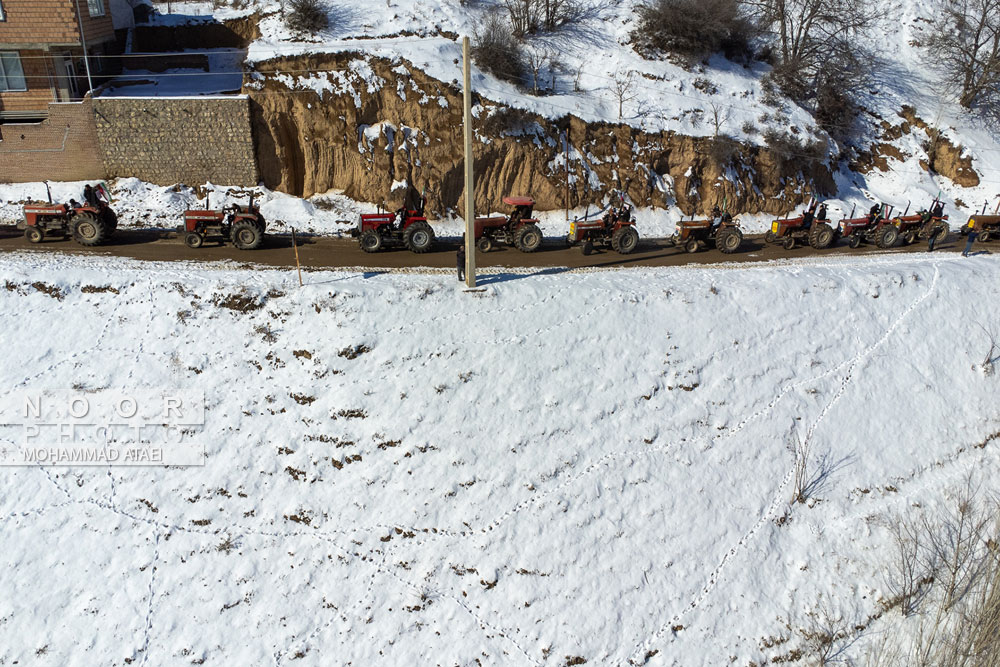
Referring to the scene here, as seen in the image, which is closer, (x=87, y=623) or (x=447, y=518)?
(x=87, y=623)

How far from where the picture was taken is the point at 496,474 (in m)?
12.9

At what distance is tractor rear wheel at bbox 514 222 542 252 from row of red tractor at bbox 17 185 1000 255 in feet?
0.09

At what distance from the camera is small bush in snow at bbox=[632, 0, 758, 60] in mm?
25422

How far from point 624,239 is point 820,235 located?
6548mm

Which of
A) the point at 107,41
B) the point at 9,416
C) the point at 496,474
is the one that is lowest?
the point at 496,474

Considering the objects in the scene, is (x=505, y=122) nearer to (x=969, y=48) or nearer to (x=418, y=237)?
(x=418, y=237)

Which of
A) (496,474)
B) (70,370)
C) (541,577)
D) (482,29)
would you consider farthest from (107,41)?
(541,577)

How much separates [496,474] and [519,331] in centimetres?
347

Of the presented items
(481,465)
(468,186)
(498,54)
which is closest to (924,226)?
(498,54)

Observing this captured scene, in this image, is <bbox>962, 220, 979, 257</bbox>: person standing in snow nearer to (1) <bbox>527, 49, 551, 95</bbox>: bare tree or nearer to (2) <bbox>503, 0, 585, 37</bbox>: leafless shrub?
(1) <bbox>527, 49, 551, 95</bbox>: bare tree

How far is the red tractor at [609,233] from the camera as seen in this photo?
18359 millimetres

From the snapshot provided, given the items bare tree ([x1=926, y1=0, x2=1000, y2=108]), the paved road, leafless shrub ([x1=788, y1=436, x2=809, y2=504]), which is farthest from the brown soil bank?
bare tree ([x1=926, y1=0, x2=1000, y2=108])

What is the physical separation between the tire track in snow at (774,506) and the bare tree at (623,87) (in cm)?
1165

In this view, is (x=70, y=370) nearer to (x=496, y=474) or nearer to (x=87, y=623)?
(x=87, y=623)
